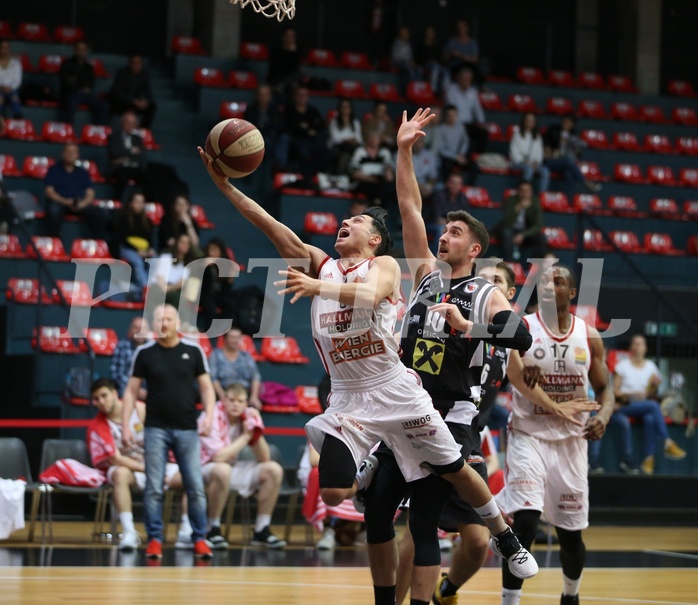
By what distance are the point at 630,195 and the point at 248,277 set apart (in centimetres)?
660

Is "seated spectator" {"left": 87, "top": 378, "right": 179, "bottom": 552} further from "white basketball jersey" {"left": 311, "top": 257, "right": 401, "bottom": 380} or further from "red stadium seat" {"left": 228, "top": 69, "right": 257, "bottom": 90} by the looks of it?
"red stadium seat" {"left": 228, "top": 69, "right": 257, "bottom": 90}

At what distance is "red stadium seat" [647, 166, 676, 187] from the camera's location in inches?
751

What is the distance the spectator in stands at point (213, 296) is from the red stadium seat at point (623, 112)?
8627 millimetres

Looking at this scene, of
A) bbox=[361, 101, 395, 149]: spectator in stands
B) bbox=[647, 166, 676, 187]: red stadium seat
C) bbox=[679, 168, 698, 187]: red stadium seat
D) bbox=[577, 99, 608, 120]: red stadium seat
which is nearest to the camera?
bbox=[361, 101, 395, 149]: spectator in stands

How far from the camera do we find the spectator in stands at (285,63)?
58.1 feet

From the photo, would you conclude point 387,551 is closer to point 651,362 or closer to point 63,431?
point 63,431

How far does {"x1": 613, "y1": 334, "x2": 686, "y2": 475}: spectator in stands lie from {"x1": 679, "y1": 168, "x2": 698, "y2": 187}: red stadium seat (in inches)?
211

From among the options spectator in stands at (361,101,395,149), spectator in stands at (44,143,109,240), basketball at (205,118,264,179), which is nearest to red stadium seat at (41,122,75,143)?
spectator in stands at (44,143,109,240)

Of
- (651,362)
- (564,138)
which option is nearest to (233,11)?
(564,138)

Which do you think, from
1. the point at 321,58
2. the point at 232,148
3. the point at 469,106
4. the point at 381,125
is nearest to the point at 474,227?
the point at 232,148

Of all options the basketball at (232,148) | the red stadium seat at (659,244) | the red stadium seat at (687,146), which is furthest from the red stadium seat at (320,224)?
the basketball at (232,148)

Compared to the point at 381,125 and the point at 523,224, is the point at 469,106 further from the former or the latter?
the point at 523,224

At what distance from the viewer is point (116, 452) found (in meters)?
10.8

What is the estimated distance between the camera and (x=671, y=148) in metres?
19.9
